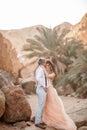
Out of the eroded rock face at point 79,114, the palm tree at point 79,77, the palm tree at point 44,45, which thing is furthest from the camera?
the palm tree at point 44,45

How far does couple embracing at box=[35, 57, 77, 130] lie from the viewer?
6.10 metres

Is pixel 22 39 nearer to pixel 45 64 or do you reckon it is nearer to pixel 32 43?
pixel 32 43

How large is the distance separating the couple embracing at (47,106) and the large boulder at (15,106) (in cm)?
32

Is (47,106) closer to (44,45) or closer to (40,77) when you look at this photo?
(40,77)

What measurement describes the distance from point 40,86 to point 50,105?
43cm

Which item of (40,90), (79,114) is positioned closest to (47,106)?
(40,90)

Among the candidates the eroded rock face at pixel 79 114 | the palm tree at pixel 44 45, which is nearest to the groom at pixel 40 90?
the eroded rock face at pixel 79 114

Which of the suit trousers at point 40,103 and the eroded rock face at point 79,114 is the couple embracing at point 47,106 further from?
the eroded rock face at point 79,114

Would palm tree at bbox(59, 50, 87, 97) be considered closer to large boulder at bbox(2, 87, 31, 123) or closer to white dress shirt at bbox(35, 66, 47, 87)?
large boulder at bbox(2, 87, 31, 123)

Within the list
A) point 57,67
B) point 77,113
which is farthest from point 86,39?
point 77,113

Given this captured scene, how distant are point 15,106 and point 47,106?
63cm

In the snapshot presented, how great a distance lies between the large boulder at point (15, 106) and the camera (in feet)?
20.0

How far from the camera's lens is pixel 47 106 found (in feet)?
20.4

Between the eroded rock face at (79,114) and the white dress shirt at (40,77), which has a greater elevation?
the white dress shirt at (40,77)
